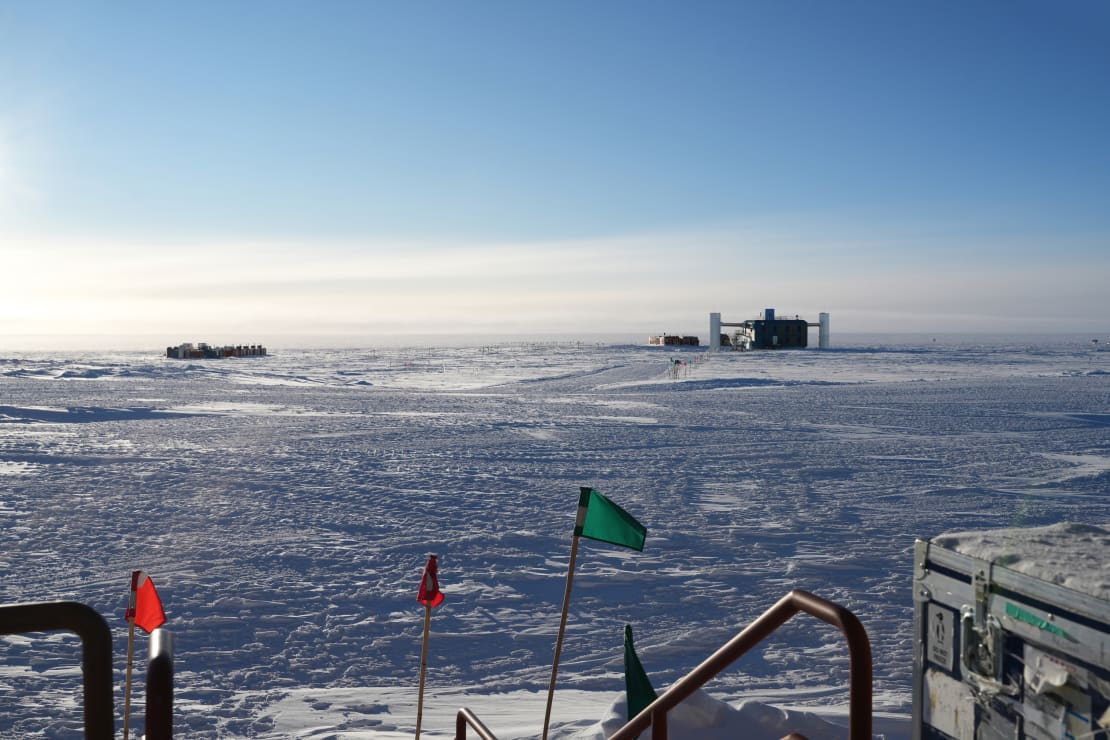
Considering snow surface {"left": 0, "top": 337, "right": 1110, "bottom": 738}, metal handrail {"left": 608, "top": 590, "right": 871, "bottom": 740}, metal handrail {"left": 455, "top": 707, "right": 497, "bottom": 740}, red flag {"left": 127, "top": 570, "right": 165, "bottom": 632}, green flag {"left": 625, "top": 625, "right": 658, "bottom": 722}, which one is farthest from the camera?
snow surface {"left": 0, "top": 337, "right": 1110, "bottom": 738}

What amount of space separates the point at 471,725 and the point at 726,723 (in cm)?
186

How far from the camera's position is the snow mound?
516cm

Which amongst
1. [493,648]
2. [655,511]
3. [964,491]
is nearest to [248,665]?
[493,648]

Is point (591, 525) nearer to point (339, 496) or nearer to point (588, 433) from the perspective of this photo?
point (339, 496)

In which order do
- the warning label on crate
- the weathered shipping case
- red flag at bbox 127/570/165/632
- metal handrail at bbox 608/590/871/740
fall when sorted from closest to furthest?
metal handrail at bbox 608/590/871/740, the weathered shipping case, the warning label on crate, red flag at bbox 127/570/165/632

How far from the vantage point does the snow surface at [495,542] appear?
6238mm

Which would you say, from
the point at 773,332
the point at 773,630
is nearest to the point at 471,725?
the point at 773,630

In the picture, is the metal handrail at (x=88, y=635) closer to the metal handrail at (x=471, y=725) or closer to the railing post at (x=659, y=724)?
the railing post at (x=659, y=724)

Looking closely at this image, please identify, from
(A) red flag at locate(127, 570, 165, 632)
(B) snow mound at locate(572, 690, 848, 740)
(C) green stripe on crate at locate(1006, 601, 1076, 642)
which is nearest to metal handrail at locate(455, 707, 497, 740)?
(B) snow mound at locate(572, 690, 848, 740)

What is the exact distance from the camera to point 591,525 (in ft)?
15.1

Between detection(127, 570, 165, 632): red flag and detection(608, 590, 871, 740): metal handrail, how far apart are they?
8.06 ft

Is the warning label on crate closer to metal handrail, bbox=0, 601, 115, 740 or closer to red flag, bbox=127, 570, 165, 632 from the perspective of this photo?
metal handrail, bbox=0, 601, 115, 740

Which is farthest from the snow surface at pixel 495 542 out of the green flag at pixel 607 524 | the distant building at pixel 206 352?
the distant building at pixel 206 352

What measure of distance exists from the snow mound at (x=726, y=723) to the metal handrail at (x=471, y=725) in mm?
1076
